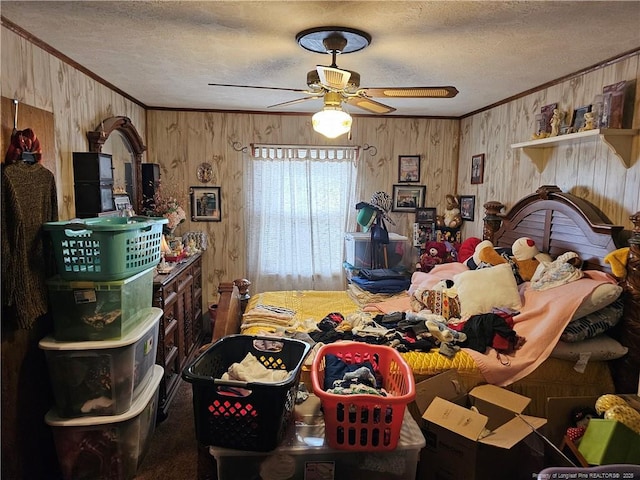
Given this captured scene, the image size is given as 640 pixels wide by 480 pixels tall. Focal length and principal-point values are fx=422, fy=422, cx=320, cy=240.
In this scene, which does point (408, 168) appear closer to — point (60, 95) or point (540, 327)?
point (540, 327)

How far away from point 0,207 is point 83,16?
0.91m

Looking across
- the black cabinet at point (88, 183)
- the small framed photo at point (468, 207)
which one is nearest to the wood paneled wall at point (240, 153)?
the small framed photo at point (468, 207)

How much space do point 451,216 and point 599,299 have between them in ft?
7.32

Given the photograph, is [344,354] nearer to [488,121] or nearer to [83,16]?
[83,16]

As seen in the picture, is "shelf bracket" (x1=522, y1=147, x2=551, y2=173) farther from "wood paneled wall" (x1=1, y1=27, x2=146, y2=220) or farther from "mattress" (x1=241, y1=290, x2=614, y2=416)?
"wood paneled wall" (x1=1, y1=27, x2=146, y2=220)

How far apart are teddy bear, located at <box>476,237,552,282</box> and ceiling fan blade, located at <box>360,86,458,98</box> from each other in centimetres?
125

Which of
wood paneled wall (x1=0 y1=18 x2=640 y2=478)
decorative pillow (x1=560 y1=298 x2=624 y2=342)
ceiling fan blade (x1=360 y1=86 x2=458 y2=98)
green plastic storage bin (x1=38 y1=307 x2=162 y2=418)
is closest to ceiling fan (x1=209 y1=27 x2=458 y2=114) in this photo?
ceiling fan blade (x1=360 y1=86 x2=458 y2=98)

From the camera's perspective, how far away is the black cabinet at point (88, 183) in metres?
2.64

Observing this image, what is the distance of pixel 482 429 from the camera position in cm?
184

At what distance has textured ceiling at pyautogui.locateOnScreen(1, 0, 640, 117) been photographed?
178 centimetres

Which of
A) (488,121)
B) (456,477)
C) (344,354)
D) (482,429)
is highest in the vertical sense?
(488,121)

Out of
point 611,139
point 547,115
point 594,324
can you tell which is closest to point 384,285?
point 594,324

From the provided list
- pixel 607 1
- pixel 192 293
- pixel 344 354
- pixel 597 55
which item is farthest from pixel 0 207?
pixel 597 55

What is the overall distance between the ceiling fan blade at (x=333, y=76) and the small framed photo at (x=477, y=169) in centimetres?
238
